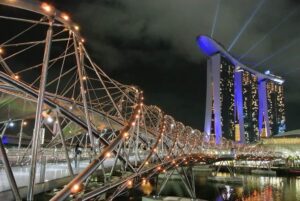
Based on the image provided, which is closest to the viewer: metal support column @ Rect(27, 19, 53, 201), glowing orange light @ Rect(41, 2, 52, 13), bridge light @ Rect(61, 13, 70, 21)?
metal support column @ Rect(27, 19, 53, 201)

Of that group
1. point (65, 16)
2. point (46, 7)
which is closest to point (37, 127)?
point (46, 7)

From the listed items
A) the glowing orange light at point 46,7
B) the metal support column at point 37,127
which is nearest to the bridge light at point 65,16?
the glowing orange light at point 46,7

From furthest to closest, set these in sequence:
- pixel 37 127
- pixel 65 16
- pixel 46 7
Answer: pixel 65 16 → pixel 46 7 → pixel 37 127

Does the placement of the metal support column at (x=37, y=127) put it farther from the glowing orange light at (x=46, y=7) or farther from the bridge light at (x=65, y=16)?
the bridge light at (x=65, y=16)

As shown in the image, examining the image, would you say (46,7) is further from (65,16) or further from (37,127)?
(37,127)

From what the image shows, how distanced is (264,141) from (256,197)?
124m

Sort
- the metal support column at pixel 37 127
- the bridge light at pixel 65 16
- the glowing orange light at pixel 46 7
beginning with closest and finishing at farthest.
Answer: the metal support column at pixel 37 127 → the glowing orange light at pixel 46 7 → the bridge light at pixel 65 16

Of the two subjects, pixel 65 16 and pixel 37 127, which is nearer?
pixel 37 127

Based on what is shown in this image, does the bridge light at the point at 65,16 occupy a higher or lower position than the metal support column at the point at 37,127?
higher

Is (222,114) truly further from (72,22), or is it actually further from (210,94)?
(72,22)

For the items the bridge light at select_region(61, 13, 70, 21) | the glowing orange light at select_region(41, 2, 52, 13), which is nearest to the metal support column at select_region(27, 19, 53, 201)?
the glowing orange light at select_region(41, 2, 52, 13)

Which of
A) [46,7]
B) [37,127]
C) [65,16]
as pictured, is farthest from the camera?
[65,16]

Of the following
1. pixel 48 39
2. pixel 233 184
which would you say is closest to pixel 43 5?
pixel 48 39

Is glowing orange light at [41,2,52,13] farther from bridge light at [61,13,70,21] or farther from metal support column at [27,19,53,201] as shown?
bridge light at [61,13,70,21]
